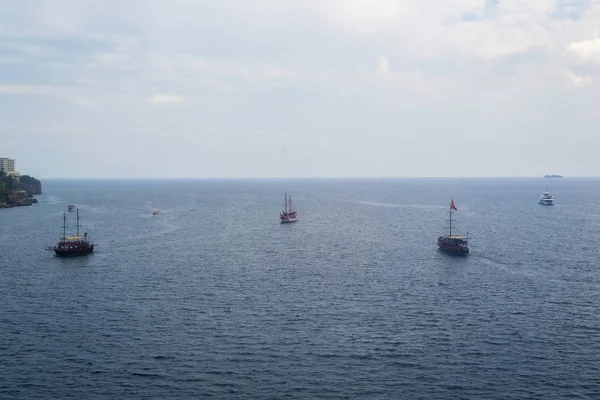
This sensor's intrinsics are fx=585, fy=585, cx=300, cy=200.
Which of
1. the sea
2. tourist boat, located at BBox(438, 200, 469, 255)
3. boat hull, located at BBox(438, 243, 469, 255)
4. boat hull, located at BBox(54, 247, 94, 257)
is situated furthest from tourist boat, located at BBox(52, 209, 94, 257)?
tourist boat, located at BBox(438, 200, 469, 255)

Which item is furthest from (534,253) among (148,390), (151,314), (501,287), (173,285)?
(148,390)

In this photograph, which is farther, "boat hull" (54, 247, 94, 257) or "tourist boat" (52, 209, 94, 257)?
"tourist boat" (52, 209, 94, 257)

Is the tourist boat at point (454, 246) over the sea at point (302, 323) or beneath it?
over

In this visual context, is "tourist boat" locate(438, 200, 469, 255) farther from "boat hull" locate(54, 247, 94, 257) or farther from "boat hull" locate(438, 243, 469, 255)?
"boat hull" locate(54, 247, 94, 257)

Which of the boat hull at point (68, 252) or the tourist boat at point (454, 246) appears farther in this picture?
the boat hull at point (68, 252)

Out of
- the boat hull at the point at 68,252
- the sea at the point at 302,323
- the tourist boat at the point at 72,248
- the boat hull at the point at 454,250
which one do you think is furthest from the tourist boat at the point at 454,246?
the boat hull at the point at 68,252

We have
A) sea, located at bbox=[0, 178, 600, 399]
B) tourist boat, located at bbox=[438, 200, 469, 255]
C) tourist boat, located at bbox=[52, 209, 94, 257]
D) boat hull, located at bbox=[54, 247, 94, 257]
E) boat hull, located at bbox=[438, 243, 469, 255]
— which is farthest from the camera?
tourist boat, located at bbox=[52, 209, 94, 257]

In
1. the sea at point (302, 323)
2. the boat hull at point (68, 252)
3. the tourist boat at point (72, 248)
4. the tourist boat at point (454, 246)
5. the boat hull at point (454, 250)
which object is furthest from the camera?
the tourist boat at point (72, 248)

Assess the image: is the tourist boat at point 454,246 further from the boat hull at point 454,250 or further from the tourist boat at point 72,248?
the tourist boat at point 72,248

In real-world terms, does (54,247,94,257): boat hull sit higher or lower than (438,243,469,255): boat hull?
lower

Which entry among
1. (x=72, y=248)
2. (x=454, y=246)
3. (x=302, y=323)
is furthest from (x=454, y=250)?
(x=72, y=248)

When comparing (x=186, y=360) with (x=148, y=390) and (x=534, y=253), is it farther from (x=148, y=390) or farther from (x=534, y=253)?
(x=534, y=253)
